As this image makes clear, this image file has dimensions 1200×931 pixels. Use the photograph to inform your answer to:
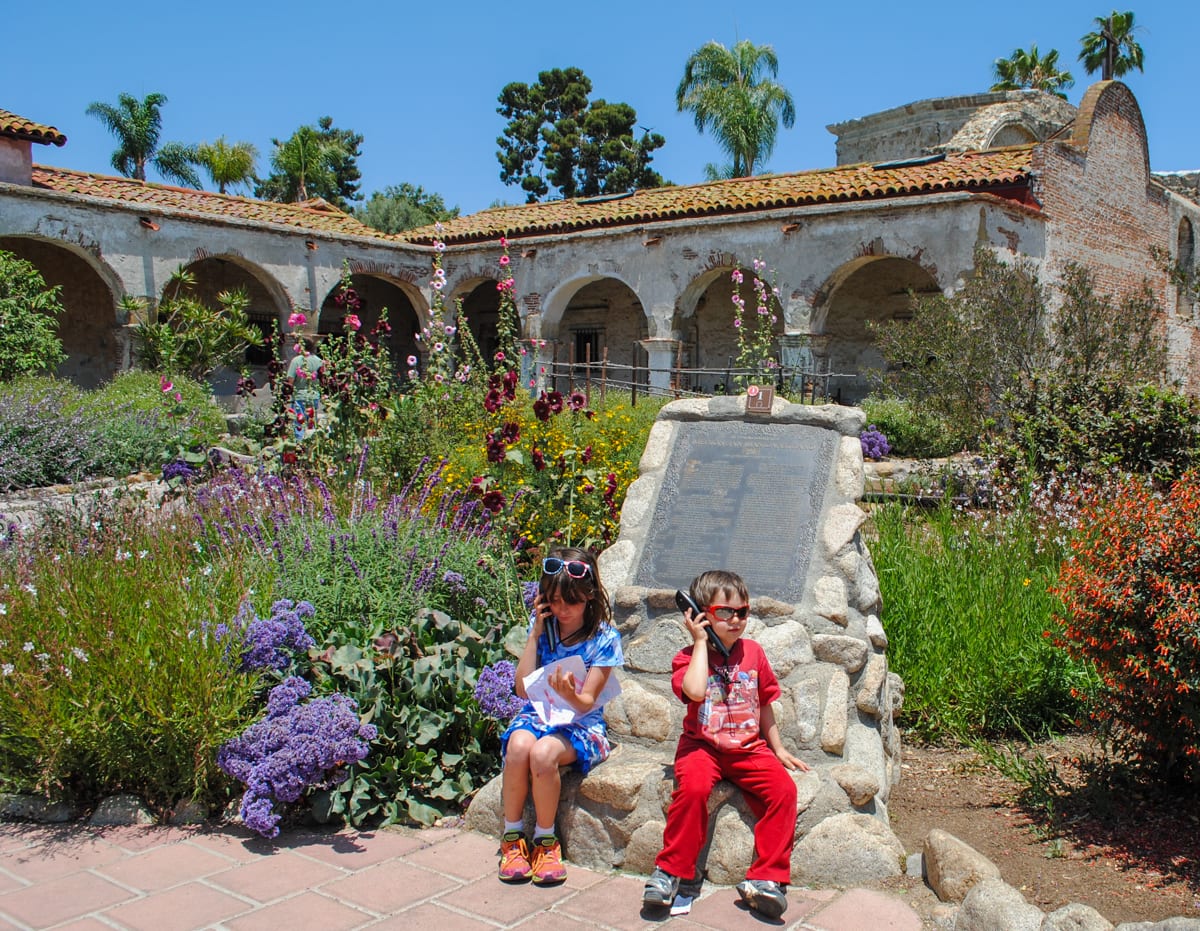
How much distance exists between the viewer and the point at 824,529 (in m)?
3.81

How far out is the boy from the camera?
289 centimetres

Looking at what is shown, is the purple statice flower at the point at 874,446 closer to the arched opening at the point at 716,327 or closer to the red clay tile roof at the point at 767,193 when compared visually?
the red clay tile roof at the point at 767,193

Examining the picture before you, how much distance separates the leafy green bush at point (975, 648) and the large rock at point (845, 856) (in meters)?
1.12

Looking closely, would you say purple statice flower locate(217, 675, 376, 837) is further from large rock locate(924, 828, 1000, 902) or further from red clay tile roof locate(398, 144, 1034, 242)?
red clay tile roof locate(398, 144, 1034, 242)

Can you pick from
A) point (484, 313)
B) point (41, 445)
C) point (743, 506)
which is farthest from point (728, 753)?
point (484, 313)

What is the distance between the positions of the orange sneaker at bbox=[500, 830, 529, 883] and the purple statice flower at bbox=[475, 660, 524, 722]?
0.62 meters

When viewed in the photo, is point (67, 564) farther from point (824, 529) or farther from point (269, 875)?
point (824, 529)

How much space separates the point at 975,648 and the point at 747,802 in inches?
65.1

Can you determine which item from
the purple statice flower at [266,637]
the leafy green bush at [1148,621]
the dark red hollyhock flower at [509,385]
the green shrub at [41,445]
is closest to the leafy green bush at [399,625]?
the purple statice flower at [266,637]

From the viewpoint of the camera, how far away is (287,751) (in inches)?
129

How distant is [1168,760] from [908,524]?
8.86ft

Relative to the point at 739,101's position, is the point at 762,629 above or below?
below

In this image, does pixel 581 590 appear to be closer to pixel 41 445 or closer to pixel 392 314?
pixel 41 445

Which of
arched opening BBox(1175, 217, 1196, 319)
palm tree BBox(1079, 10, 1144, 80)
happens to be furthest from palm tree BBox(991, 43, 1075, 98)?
arched opening BBox(1175, 217, 1196, 319)
